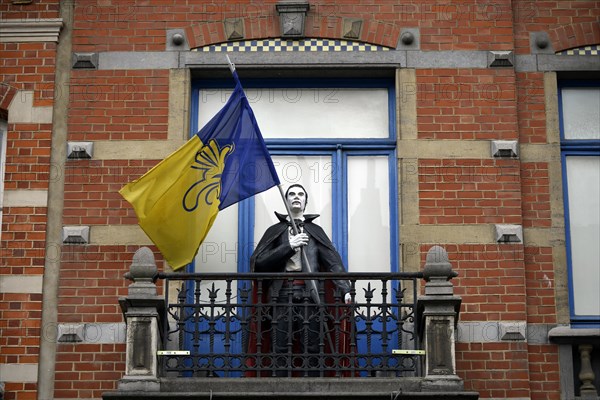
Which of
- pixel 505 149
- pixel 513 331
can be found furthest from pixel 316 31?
pixel 513 331

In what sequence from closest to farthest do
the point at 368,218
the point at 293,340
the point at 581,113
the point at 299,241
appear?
the point at 293,340 < the point at 299,241 < the point at 368,218 < the point at 581,113

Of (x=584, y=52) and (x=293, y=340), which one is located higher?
(x=584, y=52)

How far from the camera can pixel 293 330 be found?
12.3m

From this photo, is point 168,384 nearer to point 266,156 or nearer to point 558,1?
point 266,156

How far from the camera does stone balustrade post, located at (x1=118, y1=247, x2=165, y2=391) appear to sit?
11594 mm

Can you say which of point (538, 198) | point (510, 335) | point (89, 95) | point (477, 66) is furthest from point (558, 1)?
point (89, 95)

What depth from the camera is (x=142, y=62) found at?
1377 cm

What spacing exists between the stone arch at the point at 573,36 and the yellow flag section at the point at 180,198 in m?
3.53

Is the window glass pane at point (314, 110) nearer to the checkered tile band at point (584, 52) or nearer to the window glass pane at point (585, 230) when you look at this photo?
the checkered tile band at point (584, 52)

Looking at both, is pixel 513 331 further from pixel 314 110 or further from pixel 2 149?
pixel 2 149

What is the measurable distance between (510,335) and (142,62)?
449cm

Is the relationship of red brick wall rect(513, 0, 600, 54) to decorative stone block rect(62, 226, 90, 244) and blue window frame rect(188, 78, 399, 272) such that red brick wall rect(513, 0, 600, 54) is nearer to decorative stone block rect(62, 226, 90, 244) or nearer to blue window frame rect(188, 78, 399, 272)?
blue window frame rect(188, 78, 399, 272)

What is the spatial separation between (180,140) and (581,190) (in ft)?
13.0

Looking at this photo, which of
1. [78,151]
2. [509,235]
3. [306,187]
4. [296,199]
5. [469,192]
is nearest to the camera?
[296,199]
